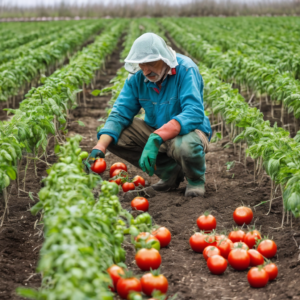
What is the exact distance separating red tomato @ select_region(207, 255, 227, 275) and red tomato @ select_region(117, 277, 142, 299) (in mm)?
634

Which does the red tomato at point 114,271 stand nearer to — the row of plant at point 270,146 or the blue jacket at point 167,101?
the row of plant at point 270,146

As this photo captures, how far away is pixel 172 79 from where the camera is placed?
4.11 m

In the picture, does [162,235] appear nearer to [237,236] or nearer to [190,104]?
[237,236]

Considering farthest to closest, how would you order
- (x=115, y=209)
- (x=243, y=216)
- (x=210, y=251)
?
(x=243, y=216), (x=210, y=251), (x=115, y=209)

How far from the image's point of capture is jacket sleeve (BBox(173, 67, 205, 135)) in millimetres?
3939

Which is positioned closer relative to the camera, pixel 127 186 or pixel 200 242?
pixel 200 242

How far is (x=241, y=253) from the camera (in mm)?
2902

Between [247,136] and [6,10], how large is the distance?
49.6 meters

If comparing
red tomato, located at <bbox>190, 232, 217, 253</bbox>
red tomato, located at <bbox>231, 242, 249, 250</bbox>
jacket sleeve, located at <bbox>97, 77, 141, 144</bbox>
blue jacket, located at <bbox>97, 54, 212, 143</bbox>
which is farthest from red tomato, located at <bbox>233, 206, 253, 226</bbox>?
jacket sleeve, located at <bbox>97, 77, 141, 144</bbox>

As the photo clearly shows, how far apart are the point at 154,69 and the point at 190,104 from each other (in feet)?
1.48

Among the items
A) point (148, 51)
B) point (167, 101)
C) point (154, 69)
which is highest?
point (148, 51)

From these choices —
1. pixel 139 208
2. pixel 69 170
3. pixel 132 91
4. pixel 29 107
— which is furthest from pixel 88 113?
pixel 69 170

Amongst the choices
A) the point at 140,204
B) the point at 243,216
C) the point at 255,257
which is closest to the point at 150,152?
the point at 140,204

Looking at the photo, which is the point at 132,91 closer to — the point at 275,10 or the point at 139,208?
the point at 139,208
